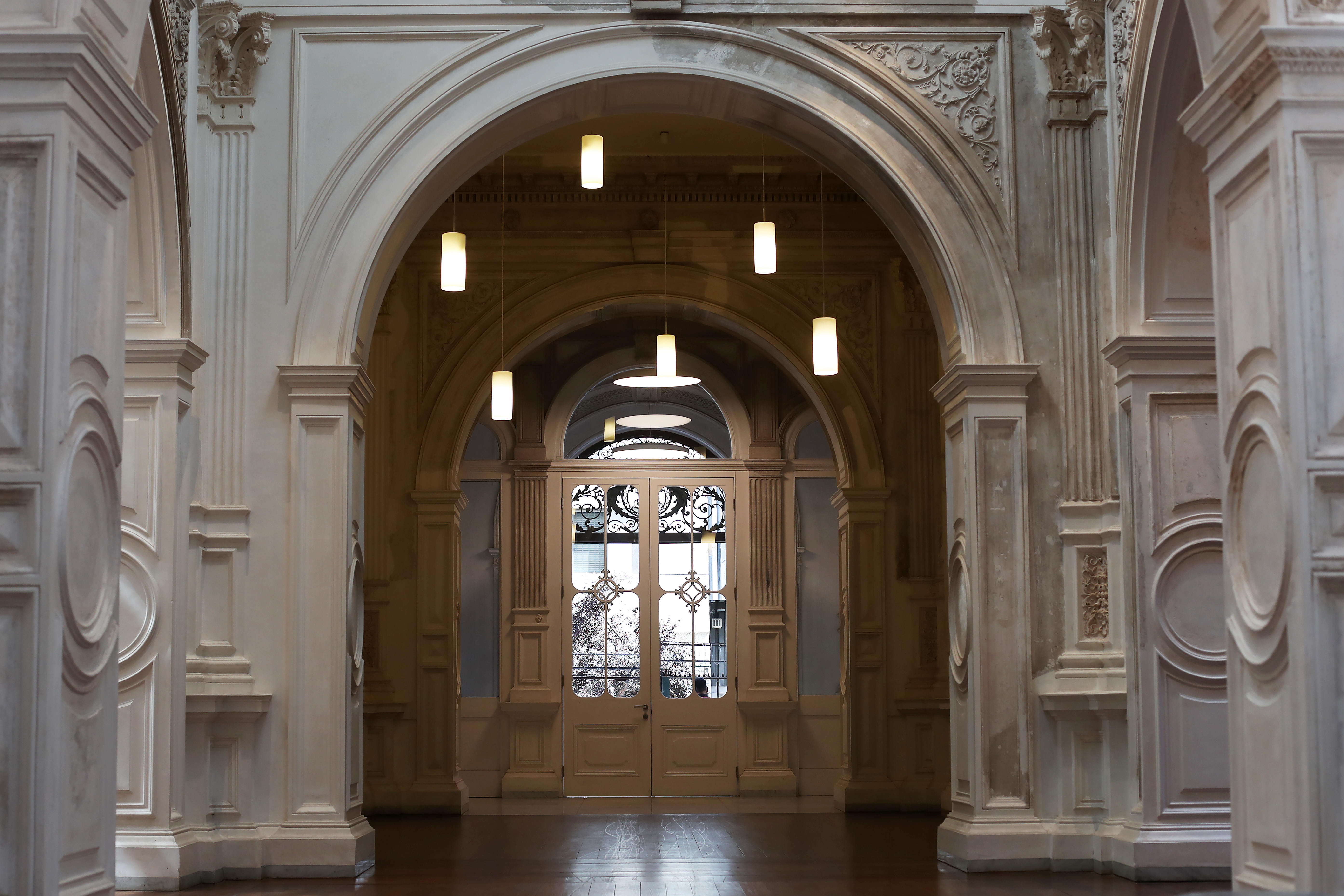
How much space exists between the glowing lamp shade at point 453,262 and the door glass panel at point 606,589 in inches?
209

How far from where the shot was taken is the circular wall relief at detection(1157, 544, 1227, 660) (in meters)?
6.86

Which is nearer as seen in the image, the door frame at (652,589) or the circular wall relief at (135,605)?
the circular wall relief at (135,605)

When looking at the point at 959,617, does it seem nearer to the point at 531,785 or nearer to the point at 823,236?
the point at 823,236

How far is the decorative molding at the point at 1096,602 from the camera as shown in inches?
294

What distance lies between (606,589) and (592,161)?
19.9ft

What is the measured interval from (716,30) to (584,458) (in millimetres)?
7174

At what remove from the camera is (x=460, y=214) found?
1169 cm

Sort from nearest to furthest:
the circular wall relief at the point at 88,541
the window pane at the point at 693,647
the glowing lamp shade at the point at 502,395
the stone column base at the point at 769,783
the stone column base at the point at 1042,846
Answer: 1. the circular wall relief at the point at 88,541
2. the stone column base at the point at 1042,846
3. the glowing lamp shade at the point at 502,395
4. the stone column base at the point at 769,783
5. the window pane at the point at 693,647

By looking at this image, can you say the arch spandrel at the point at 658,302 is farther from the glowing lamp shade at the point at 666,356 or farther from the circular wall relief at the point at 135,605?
the circular wall relief at the point at 135,605

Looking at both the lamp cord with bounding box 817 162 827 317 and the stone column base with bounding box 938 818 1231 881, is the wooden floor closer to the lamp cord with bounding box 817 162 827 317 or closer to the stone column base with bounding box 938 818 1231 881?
the stone column base with bounding box 938 818 1231 881

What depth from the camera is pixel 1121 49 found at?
7.34m

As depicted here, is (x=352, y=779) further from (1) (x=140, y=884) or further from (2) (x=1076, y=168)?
(2) (x=1076, y=168)

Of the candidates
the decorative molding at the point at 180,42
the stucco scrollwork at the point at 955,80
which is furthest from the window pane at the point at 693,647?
the decorative molding at the point at 180,42

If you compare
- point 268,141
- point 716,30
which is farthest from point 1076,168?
point 268,141
